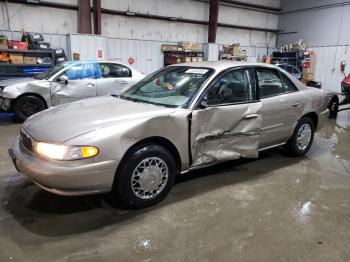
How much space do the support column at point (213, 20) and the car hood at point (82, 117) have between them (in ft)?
38.1

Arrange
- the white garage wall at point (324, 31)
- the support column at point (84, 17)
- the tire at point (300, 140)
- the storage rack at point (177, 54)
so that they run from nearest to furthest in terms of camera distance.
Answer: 1. the tire at point (300, 140)
2. the support column at point (84, 17)
3. the storage rack at point (177, 54)
4. the white garage wall at point (324, 31)

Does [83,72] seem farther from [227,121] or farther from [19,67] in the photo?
[227,121]

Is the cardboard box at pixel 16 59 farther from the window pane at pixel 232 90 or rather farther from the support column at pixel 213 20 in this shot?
the support column at pixel 213 20

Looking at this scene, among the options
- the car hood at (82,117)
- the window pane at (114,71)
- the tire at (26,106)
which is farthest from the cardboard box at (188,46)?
the car hood at (82,117)

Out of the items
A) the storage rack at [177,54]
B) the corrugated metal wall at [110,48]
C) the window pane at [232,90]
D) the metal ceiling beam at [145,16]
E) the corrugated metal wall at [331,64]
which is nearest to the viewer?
the window pane at [232,90]

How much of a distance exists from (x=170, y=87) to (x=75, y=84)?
155 inches

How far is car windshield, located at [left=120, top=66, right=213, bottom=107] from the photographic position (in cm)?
314

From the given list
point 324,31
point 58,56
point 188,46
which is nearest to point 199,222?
point 58,56

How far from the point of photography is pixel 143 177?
2.76 meters

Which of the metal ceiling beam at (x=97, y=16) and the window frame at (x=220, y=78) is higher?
the metal ceiling beam at (x=97, y=16)

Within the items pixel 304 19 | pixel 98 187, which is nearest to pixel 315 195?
pixel 98 187

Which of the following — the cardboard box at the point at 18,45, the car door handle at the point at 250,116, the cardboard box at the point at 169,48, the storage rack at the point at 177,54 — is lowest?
the car door handle at the point at 250,116

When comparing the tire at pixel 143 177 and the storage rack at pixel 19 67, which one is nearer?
the tire at pixel 143 177

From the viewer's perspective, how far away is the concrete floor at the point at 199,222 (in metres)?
2.27
